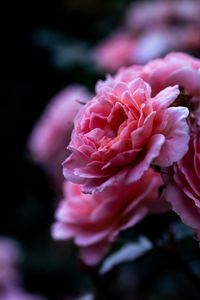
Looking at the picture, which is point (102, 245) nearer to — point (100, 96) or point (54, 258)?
point (100, 96)

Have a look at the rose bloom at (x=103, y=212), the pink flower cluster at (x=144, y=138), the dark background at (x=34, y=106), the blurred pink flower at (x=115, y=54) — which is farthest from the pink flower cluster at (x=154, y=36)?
the pink flower cluster at (x=144, y=138)

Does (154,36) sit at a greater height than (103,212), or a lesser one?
lesser

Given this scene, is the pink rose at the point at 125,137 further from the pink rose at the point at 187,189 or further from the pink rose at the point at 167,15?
the pink rose at the point at 167,15

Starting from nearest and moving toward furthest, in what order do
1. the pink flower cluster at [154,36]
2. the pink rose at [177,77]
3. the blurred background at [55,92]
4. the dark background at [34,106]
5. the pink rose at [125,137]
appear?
1. the pink rose at [125,137]
2. the pink rose at [177,77]
3. the blurred background at [55,92]
4. the pink flower cluster at [154,36]
5. the dark background at [34,106]

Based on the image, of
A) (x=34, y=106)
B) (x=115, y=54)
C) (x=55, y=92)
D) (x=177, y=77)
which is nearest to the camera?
(x=177, y=77)

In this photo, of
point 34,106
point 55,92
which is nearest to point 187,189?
point 55,92

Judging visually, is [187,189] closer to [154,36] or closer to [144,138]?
[144,138]
